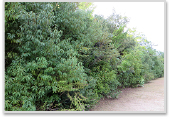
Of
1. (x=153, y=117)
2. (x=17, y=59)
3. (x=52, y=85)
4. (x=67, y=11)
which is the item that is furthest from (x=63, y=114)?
(x=67, y=11)

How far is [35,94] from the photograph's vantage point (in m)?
3.33

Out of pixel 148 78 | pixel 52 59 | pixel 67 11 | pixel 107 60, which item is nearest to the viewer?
pixel 52 59

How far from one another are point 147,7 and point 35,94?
374 centimetres

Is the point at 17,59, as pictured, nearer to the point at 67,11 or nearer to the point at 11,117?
the point at 11,117

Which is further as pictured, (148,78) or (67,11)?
(148,78)

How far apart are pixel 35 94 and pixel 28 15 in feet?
6.14

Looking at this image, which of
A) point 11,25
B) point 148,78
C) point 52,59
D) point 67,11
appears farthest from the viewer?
point 148,78

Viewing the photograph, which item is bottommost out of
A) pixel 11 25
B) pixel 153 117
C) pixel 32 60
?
pixel 153 117

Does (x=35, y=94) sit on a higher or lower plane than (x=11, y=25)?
lower

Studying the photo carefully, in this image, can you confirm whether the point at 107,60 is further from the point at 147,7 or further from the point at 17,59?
the point at 17,59

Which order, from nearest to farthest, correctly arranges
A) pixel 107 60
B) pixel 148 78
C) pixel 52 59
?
1. pixel 52 59
2. pixel 107 60
3. pixel 148 78

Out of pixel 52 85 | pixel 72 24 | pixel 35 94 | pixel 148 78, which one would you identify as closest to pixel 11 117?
pixel 35 94

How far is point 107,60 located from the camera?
6.11 metres

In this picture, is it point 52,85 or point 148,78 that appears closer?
point 52,85
